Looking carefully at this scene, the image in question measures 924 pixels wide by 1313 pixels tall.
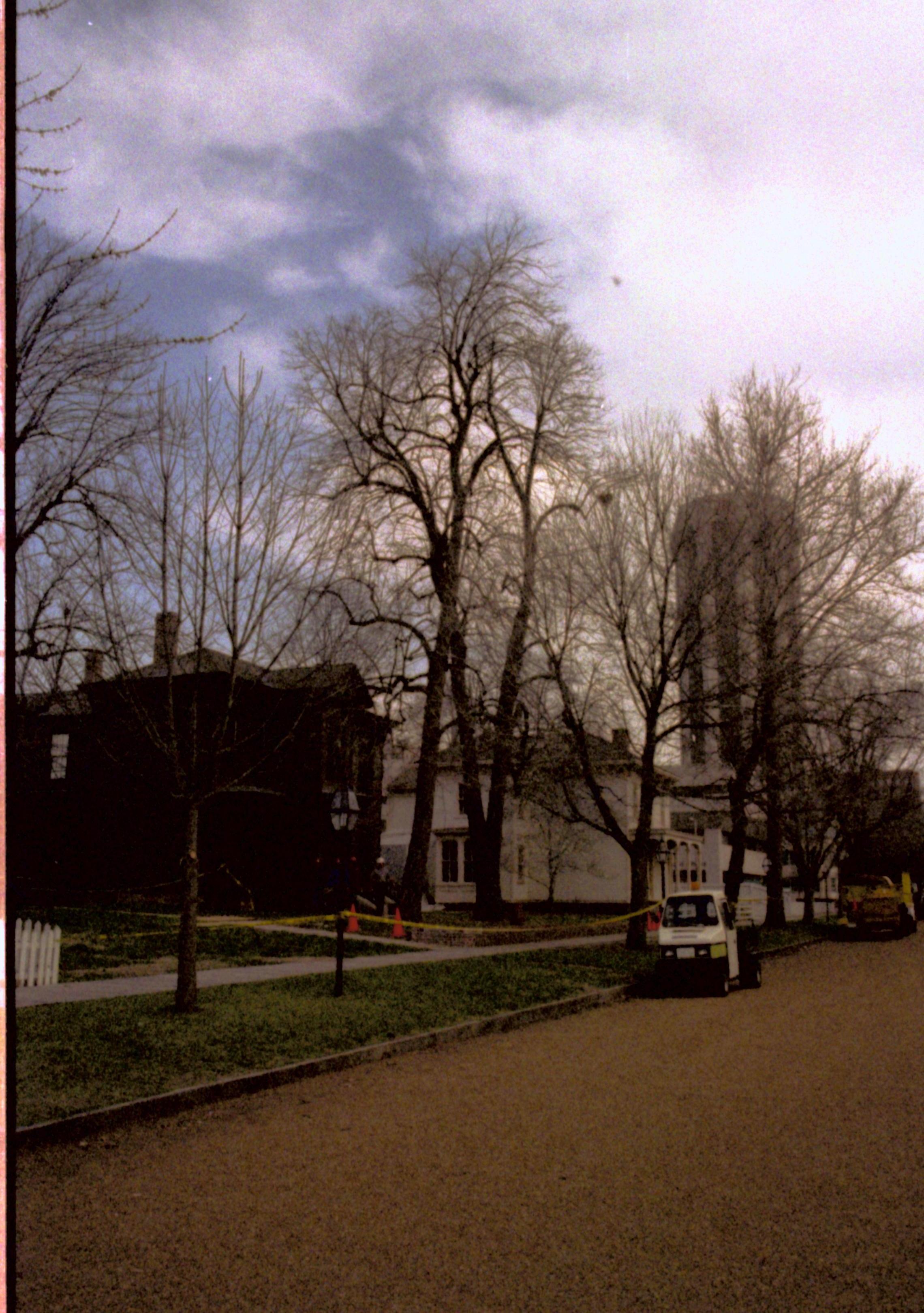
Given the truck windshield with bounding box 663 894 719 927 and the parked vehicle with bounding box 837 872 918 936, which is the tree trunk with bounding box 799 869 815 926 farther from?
the truck windshield with bounding box 663 894 719 927

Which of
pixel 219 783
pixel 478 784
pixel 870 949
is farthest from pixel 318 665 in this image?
pixel 870 949

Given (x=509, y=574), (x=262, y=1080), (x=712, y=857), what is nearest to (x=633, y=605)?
(x=509, y=574)

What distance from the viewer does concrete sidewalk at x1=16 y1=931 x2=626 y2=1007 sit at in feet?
42.3

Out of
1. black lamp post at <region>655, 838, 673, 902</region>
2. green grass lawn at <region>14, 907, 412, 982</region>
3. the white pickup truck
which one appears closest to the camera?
green grass lawn at <region>14, 907, 412, 982</region>

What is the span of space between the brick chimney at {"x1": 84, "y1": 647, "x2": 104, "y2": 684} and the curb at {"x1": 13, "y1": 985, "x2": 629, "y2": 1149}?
4423 mm

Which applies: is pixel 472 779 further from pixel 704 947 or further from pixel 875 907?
pixel 875 907

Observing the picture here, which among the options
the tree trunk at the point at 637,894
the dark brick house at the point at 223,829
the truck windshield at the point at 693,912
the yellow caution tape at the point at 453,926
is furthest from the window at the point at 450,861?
the truck windshield at the point at 693,912

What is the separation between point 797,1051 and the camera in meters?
10.9

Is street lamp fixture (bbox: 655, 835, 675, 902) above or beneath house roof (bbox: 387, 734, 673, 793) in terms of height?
beneath

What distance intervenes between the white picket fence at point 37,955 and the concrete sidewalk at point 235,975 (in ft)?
0.51

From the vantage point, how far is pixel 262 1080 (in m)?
8.95

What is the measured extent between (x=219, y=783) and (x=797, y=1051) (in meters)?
7.26

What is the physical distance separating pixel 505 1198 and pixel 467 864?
4434 centimetres

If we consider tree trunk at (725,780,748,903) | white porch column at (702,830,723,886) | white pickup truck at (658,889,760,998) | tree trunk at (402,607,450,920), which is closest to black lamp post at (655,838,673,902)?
white porch column at (702,830,723,886)
